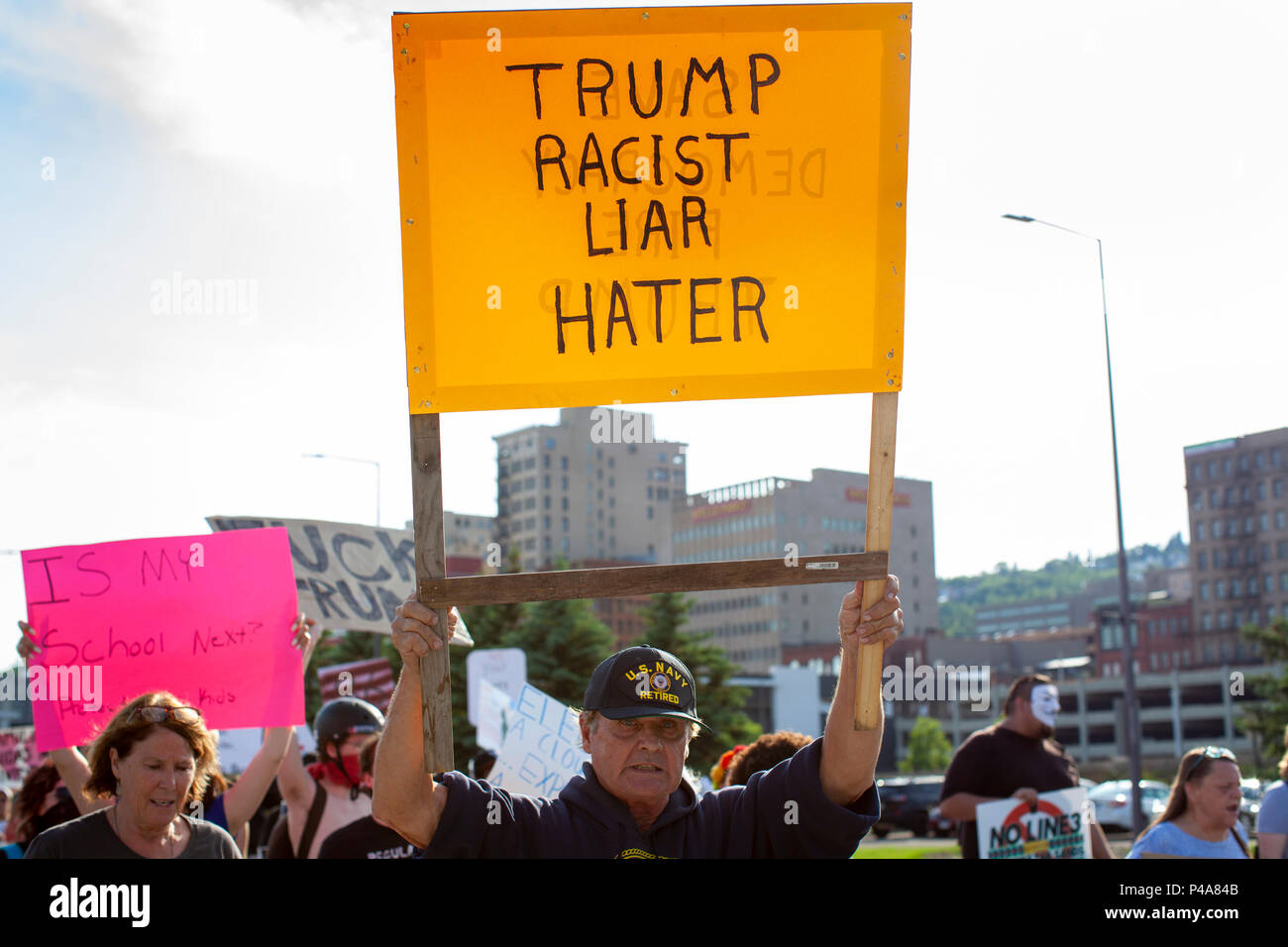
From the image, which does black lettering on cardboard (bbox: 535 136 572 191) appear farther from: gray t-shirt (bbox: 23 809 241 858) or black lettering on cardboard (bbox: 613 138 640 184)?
gray t-shirt (bbox: 23 809 241 858)

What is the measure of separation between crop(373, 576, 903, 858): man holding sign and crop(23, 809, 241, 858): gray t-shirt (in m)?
1.43

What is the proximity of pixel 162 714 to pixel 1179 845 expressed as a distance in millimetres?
4068

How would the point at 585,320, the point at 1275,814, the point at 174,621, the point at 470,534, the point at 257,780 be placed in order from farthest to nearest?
the point at 470,534 → the point at 1275,814 → the point at 174,621 → the point at 257,780 → the point at 585,320

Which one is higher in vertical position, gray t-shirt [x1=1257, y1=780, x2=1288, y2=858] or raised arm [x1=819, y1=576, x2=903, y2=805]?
raised arm [x1=819, y1=576, x2=903, y2=805]

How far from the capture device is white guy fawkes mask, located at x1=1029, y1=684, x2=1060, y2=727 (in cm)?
667

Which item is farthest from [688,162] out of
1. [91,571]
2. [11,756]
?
[11,756]

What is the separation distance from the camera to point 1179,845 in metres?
5.48

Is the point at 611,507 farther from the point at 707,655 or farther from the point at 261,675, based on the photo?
the point at 261,675

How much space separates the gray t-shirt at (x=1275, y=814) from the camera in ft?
21.0

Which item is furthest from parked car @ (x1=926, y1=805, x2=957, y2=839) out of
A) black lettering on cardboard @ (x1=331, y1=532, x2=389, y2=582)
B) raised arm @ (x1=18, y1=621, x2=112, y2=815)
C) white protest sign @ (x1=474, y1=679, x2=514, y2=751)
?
raised arm @ (x1=18, y1=621, x2=112, y2=815)

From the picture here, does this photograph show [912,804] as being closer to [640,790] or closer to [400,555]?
[400,555]

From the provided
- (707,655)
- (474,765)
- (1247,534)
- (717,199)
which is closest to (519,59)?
(717,199)

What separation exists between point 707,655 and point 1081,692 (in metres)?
82.8
